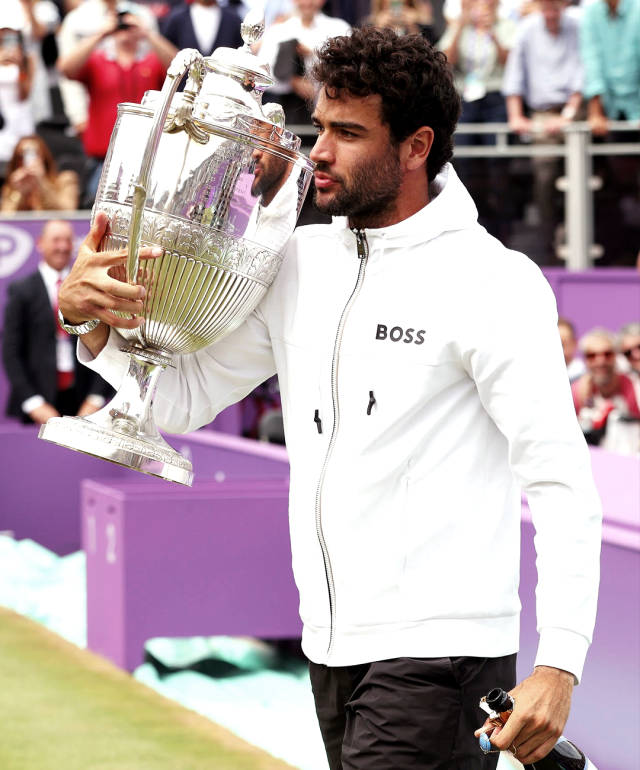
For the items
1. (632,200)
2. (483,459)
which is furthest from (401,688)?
(632,200)

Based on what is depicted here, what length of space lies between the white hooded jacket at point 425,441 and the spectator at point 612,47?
6.00 metres

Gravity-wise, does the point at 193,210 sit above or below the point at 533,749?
above

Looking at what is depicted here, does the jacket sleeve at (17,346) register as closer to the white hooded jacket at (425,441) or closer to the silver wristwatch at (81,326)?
the silver wristwatch at (81,326)

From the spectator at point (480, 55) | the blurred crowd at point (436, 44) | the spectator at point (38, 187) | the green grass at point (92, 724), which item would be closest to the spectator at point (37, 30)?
the blurred crowd at point (436, 44)

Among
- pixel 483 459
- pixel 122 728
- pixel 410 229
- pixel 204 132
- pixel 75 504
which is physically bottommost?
pixel 75 504

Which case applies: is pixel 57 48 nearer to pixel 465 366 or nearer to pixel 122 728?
pixel 122 728

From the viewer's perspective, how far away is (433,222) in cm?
227

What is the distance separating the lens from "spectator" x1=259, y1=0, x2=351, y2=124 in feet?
26.7

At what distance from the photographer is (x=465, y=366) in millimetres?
2193

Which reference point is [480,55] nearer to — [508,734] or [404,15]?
[404,15]

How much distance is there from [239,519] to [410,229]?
130 inches

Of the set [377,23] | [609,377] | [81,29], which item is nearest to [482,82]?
[377,23]

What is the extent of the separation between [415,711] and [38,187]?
276 inches

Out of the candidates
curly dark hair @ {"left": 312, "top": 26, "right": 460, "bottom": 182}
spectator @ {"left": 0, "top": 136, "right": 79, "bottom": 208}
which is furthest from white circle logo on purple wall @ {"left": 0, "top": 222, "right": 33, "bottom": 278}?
curly dark hair @ {"left": 312, "top": 26, "right": 460, "bottom": 182}
